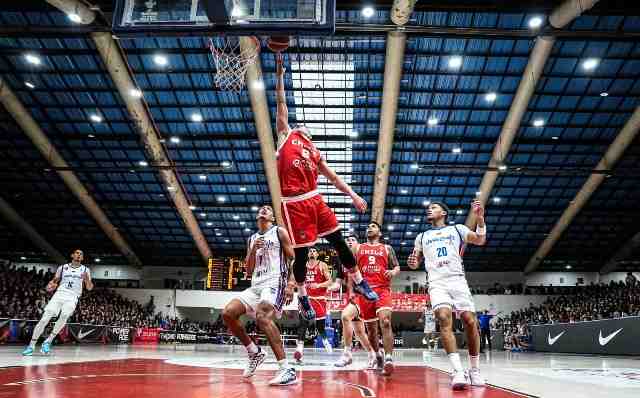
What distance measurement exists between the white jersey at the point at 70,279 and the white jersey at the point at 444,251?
822 centimetres

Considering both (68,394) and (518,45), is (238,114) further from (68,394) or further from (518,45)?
(68,394)

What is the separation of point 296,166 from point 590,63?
892 inches

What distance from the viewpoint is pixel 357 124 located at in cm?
2772

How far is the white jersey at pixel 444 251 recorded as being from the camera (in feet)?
19.4

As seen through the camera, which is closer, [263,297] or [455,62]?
[263,297]

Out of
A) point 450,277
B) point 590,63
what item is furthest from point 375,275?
point 590,63

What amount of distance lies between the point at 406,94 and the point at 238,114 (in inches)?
367

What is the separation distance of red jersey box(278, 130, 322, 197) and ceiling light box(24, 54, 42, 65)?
926 inches

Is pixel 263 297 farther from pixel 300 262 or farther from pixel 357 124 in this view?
pixel 357 124

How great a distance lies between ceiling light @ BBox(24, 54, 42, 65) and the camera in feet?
76.5

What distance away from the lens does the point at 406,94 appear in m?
25.1

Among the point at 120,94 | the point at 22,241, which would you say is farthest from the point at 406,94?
the point at 22,241

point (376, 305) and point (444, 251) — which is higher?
point (444, 251)

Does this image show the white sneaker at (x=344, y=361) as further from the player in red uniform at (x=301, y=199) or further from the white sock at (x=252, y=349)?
the player in red uniform at (x=301, y=199)
